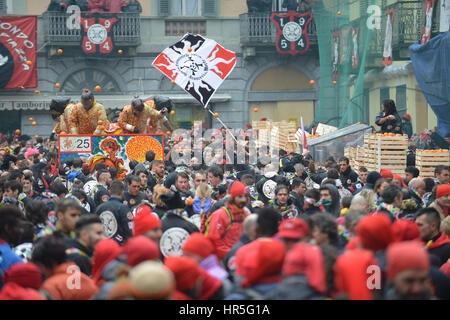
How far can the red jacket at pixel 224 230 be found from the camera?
22.9 feet

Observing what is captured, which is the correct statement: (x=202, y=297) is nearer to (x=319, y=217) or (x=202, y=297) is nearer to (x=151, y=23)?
(x=319, y=217)

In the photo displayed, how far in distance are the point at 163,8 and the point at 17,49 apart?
19.1 ft

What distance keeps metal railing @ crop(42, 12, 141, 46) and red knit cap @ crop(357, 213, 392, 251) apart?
84.4 feet

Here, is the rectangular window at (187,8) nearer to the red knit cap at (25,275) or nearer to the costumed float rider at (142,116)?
the costumed float rider at (142,116)

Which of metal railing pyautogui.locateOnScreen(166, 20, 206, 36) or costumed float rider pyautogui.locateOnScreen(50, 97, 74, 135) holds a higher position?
metal railing pyautogui.locateOnScreen(166, 20, 206, 36)

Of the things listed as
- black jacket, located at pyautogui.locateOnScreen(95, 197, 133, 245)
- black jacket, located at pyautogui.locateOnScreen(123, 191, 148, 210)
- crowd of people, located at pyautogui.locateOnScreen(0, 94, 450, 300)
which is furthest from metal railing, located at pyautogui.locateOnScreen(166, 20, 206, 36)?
black jacket, located at pyautogui.locateOnScreen(95, 197, 133, 245)

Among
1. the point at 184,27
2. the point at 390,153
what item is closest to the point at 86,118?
the point at 390,153

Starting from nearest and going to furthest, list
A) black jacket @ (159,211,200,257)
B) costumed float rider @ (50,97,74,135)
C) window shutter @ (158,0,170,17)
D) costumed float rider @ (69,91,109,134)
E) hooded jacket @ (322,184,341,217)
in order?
black jacket @ (159,211,200,257), hooded jacket @ (322,184,341,217), costumed float rider @ (69,91,109,134), costumed float rider @ (50,97,74,135), window shutter @ (158,0,170,17)

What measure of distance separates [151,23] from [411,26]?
14295mm

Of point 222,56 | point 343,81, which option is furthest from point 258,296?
point 343,81

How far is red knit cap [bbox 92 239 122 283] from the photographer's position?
5418 millimetres

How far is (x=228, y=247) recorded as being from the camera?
277 inches

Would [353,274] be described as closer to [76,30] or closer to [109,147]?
[109,147]

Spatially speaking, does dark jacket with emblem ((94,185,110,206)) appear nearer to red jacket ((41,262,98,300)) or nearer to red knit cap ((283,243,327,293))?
red jacket ((41,262,98,300))
